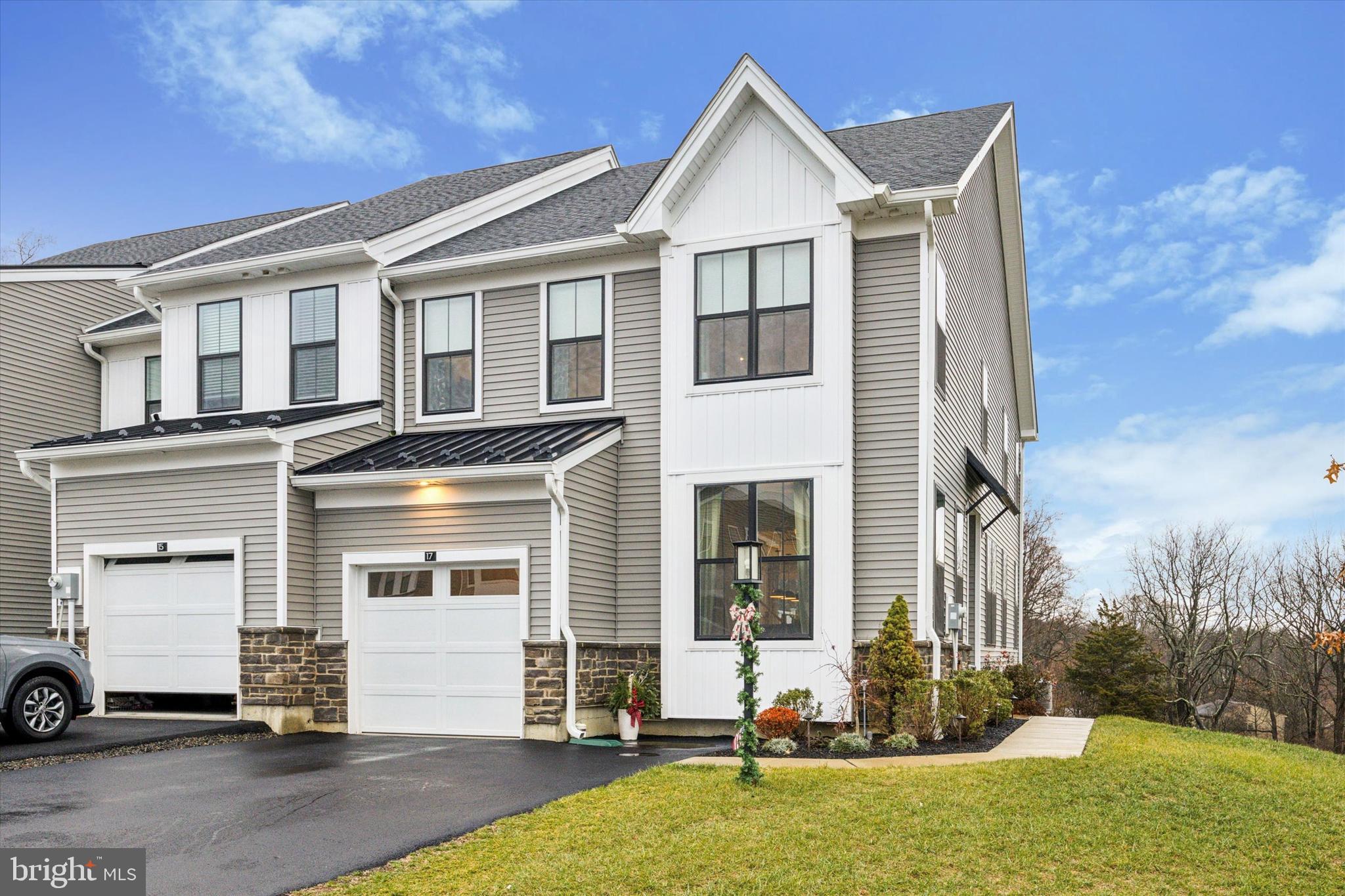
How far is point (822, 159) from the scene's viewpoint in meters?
13.9

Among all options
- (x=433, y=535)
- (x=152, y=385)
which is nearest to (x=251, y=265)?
(x=152, y=385)

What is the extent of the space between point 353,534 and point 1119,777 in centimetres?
959

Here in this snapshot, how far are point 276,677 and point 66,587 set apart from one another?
11.3ft

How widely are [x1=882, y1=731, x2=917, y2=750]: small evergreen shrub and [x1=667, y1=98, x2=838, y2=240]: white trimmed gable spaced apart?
20.7ft

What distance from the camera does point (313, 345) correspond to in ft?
55.0

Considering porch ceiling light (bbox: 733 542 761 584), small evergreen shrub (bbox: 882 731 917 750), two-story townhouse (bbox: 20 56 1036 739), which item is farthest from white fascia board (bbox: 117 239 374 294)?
small evergreen shrub (bbox: 882 731 917 750)

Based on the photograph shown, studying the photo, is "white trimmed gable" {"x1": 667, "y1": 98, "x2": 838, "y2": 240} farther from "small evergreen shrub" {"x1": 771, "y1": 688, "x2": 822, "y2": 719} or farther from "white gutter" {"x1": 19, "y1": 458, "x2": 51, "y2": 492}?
"white gutter" {"x1": 19, "y1": 458, "x2": 51, "y2": 492}

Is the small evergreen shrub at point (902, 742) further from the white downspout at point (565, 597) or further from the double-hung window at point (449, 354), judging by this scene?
the double-hung window at point (449, 354)

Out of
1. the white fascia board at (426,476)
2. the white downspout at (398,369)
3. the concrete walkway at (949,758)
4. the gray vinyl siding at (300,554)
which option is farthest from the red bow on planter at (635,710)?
the white downspout at (398,369)

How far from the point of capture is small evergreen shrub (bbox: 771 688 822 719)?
1268 centimetres

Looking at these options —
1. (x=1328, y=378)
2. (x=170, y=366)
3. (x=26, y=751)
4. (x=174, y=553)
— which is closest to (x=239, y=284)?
(x=170, y=366)

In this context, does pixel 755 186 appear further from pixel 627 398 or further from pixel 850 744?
pixel 850 744

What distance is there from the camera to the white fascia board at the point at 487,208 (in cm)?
1652

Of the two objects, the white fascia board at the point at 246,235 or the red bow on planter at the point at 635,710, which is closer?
the red bow on planter at the point at 635,710
